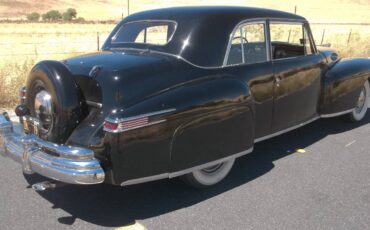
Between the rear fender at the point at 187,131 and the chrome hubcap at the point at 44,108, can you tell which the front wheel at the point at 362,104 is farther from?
the chrome hubcap at the point at 44,108

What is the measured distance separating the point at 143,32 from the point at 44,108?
1.53 metres

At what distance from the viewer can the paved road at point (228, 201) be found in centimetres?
326

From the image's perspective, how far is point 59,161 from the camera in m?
3.01

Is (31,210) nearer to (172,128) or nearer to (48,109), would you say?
(48,109)

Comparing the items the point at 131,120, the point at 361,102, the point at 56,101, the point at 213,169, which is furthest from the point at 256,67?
the point at 361,102

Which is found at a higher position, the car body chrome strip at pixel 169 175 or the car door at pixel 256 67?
the car door at pixel 256 67

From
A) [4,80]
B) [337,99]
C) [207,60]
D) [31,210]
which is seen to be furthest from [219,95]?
[4,80]

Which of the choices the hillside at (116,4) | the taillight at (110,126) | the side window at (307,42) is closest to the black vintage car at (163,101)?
the taillight at (110,126)

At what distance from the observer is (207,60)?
3.73 m

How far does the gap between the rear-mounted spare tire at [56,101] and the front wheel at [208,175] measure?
1.11 m

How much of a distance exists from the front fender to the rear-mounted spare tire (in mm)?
3153

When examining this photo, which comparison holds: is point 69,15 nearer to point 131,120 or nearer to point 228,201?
point 228,201

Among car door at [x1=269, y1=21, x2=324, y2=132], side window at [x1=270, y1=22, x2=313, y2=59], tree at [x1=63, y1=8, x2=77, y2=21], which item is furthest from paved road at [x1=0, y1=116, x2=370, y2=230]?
tree at [x1=63, y1=8, x2=77, y2=21]

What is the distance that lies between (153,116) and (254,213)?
119cm
